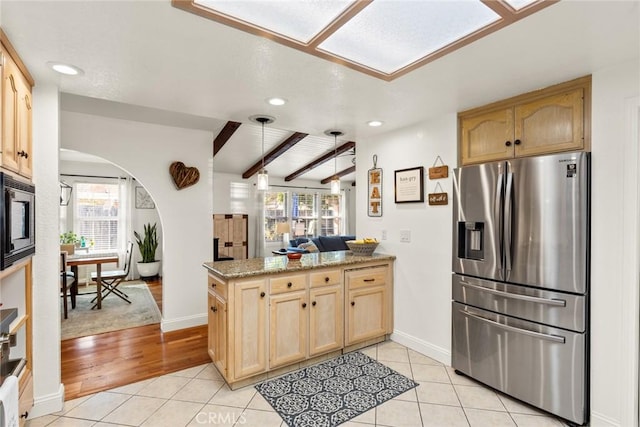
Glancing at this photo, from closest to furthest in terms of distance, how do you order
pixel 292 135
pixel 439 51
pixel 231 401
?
pixel 439 51
pixel 231 401
pixel 292 135

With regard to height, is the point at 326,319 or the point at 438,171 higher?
the point at 438,171

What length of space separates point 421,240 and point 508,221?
0.90 meters

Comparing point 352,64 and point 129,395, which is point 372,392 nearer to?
point 129,395

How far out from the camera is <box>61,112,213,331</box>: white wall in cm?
349

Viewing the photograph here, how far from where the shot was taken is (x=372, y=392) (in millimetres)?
2447

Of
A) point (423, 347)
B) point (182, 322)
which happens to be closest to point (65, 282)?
point (182, 322)

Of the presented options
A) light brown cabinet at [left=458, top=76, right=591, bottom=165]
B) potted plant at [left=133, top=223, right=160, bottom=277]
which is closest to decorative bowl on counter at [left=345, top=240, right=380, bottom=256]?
light brown cabinet at [left=458, top=76, right=591, bottom=165]

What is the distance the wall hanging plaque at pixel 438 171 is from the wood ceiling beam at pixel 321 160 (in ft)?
9.30

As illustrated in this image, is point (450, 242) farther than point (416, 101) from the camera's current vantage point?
Yes

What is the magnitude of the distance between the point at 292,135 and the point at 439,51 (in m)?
3.70

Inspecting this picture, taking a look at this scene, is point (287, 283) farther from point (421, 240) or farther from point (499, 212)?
point (499, 212)

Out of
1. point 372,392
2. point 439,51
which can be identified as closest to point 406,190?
point 439,51

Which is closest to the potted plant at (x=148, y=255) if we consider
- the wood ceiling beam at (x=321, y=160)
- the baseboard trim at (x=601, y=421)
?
the wood ceiling beam at (x=321, y=160)

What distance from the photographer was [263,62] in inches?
75.9
